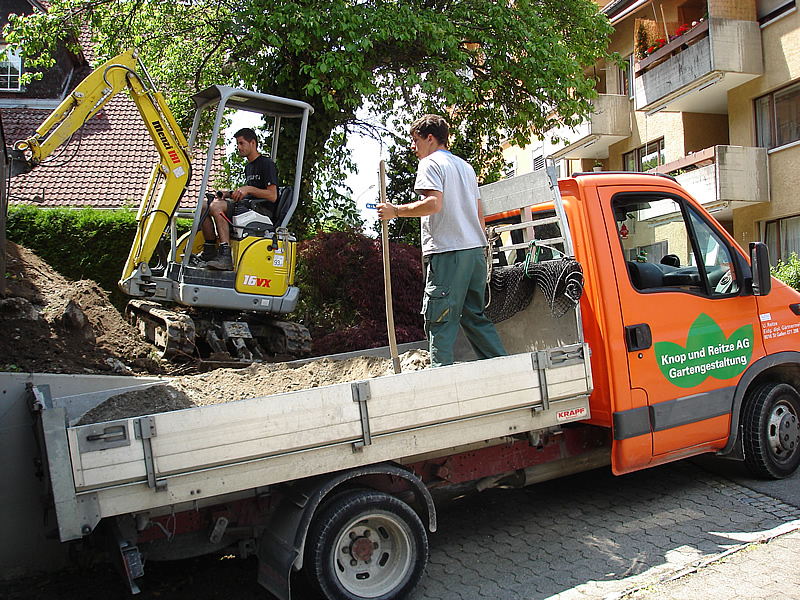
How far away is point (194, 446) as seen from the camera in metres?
3.24

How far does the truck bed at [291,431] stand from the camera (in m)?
3.06

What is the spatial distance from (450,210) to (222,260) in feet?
15.1

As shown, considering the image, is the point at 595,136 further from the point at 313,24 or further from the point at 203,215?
the point at 203,215

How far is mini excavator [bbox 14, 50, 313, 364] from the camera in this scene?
845 cm

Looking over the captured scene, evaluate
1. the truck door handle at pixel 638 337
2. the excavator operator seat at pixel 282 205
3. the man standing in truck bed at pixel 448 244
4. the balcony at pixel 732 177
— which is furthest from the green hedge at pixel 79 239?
the balcony at pixel 732 177

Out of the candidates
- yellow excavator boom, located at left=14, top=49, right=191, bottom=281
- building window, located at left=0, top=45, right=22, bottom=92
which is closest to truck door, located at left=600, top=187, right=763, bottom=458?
yellow excavator boom, located at left=14, top=49, right=191, bottom=281

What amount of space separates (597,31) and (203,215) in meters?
8.09

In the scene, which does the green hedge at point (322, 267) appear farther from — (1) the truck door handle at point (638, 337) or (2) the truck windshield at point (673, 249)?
(1) the truck door handle at point (638, 337)

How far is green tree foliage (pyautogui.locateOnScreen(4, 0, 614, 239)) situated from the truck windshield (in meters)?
5.38

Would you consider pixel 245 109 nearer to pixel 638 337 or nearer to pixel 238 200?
pixel 238 200

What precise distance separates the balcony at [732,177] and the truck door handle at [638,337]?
1197 centimetres

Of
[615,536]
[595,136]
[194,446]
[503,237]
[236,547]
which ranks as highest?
[595,136]

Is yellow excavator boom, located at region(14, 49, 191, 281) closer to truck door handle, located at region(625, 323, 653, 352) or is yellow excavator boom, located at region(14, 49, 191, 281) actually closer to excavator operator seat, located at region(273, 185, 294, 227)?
excavator operator seat, located at region(273, 185, 294, 227)

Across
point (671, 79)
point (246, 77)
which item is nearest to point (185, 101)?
point (246, 77)
